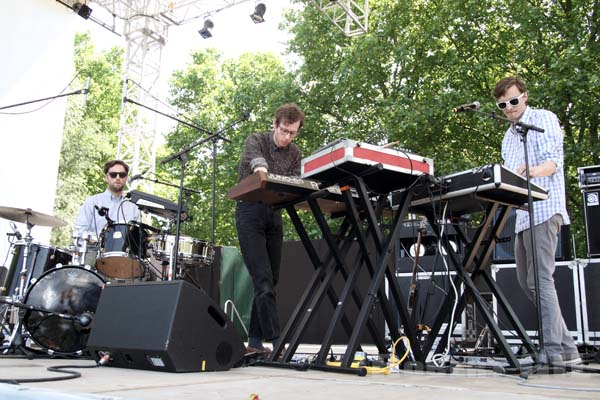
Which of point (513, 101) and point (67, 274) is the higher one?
point (513, 101)

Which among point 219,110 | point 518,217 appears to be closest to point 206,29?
point 518,217

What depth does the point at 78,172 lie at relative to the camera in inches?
755

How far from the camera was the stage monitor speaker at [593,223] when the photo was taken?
4.22m

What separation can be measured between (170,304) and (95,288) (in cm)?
149

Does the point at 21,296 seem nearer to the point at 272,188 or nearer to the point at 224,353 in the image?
the point at 224,353

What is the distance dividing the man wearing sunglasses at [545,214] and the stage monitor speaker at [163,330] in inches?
70.3

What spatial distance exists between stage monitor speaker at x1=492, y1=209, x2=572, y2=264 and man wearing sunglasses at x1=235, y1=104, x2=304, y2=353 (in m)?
2.12

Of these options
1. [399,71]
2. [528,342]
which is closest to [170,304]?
[528,342]

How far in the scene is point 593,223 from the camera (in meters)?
4.23

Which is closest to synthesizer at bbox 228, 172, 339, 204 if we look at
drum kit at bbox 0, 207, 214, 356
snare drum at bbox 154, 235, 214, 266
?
drum kit at bbox 0, 207, 214, 356

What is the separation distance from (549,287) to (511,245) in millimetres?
1661

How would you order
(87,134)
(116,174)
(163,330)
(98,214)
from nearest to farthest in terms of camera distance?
1. (163,330)
2. (98,214)
3. (116,174)
4. (87,134)

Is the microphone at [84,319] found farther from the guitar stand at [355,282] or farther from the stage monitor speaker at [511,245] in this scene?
the stage monitor speaker at [511,245]

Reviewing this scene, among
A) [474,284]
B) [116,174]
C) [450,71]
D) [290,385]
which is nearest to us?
[290,385]
